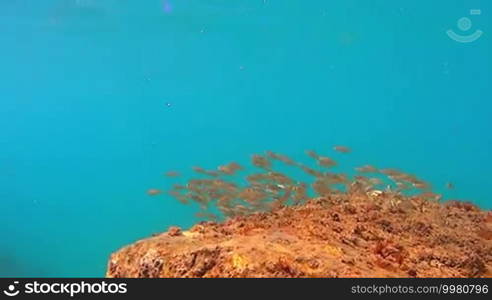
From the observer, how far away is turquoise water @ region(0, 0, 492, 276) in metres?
36.1

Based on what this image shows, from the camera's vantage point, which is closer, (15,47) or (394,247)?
(394,247)

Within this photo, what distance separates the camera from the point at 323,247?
4.72 m

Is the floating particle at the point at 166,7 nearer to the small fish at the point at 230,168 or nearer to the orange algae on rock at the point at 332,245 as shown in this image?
the small fish at the point at 230,168

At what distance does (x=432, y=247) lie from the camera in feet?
18.4

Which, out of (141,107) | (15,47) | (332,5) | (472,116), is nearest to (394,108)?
(472,116)

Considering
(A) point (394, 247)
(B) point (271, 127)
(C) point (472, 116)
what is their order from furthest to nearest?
(B) point (271, 127) → (C) point (472, 116) → (A) point (394, 247)

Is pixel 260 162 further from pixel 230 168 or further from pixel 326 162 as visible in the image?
pixel 326 162

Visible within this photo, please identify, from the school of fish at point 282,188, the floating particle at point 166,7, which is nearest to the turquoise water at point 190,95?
the floating particle at point 166,7

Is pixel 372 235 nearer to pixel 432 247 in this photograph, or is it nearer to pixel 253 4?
pixel 432 247

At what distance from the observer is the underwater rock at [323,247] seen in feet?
14.1

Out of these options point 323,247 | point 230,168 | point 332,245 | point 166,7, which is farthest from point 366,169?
point 166,7

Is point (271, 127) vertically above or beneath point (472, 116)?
above

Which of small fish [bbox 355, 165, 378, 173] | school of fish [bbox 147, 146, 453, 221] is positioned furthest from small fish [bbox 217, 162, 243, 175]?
small fish [bbox 355, 165, 378, 173]

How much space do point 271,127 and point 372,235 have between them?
9603 centimetres
